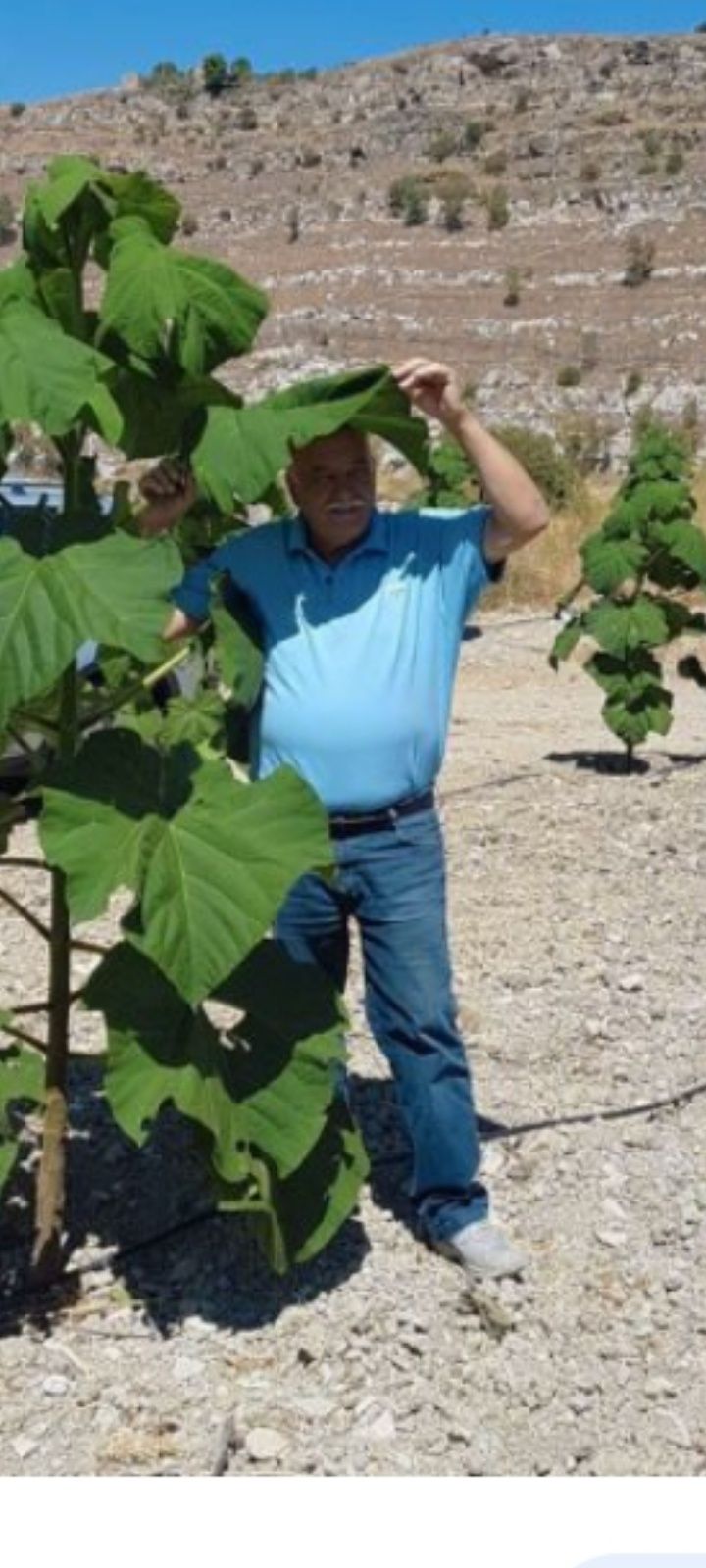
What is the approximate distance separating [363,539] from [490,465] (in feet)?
0.86

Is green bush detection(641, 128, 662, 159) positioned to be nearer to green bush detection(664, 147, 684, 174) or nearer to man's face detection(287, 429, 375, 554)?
green bush detection(664, 147, 684, 174)

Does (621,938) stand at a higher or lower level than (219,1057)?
lower

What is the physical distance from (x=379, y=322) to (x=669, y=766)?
37.2 meters

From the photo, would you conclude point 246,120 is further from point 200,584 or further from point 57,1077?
point 57,1077

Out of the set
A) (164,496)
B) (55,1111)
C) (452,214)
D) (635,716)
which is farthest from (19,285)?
(452,214)

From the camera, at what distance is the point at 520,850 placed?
7.16 m

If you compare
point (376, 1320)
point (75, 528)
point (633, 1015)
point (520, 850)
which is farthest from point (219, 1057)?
point (520, 850)

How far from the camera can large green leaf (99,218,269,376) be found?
2.83 metres

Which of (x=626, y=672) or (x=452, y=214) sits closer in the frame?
(x=626, y=672)

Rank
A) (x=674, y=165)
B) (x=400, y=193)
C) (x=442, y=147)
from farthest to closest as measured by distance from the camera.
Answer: (x=442, y=147), (x=400, y=193), (x=674, y=165)

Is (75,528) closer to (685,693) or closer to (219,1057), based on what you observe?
(219,1057)

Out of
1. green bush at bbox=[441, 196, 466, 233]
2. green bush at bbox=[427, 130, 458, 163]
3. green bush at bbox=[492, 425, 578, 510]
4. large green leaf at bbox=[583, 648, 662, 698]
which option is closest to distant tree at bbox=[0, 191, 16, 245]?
green bush at bbox=[441, 196, 466, 233]

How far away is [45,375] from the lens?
2.74m

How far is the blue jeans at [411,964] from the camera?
11.6 feet
